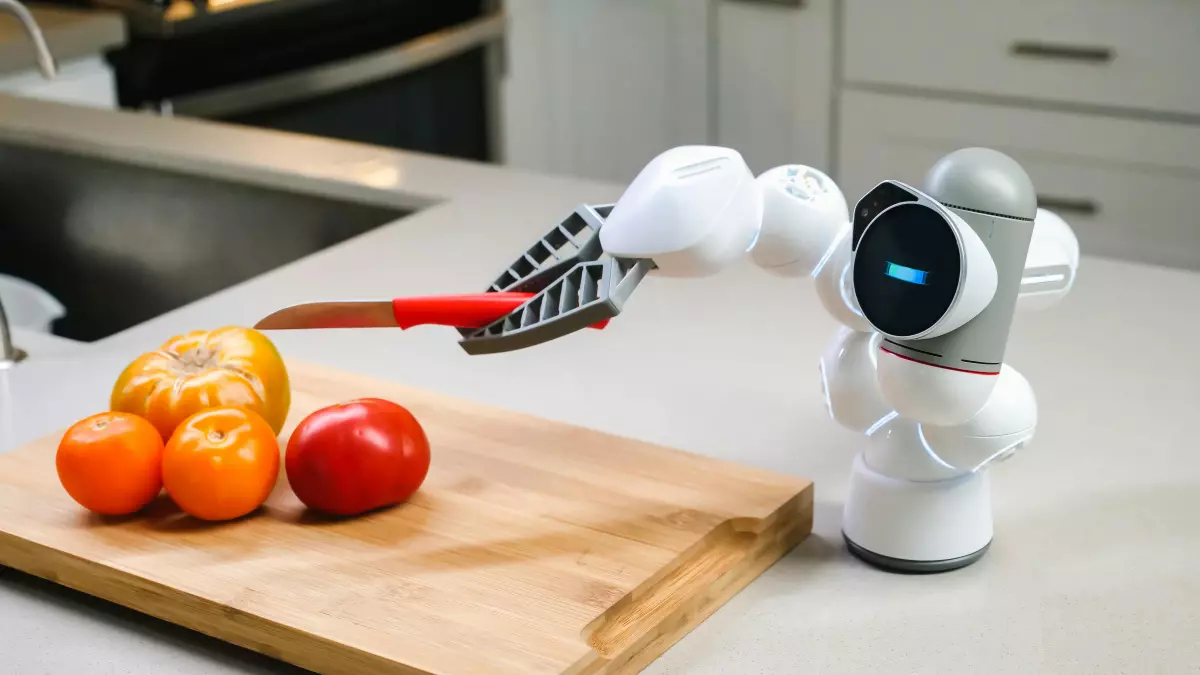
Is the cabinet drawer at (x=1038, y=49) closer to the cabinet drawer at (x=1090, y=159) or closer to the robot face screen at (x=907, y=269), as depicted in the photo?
the cabinet drawer at (x=1090, y=159)

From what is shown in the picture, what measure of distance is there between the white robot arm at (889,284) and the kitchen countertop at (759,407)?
0.21 feet

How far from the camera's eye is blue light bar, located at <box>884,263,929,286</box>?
26.8 inches

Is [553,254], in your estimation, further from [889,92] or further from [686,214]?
[889,92]

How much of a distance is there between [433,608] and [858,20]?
2.34 m

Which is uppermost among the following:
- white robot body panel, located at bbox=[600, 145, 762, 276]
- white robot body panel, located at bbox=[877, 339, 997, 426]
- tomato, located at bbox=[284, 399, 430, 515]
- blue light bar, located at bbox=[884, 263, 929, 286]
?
white robot body panel, located at bbox=[600, 145, 762, 276]

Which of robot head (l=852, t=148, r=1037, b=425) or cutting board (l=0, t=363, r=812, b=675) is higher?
robot head (l=852, t=148, r=1037, b=425)

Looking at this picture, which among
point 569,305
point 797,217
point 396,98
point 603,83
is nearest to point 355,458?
point 569,305

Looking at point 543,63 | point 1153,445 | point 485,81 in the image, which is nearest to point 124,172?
point 1153,445

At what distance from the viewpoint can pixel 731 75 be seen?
3082mm

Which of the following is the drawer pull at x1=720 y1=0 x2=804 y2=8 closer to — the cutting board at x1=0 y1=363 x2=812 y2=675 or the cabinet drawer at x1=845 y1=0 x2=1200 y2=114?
the cabinet drawer at x1=845 y1=0 x2=1200 y2=114

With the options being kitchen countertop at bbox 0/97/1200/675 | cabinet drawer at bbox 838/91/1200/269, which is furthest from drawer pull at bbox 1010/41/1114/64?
kitchen countertop at bbox 0/97/1200/675

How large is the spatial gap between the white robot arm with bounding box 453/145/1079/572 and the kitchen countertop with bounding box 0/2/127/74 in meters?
1.53

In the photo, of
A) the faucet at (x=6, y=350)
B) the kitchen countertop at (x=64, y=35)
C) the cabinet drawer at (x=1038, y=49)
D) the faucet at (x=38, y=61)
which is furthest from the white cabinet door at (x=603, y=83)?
the faucet at (x=6, y=350)

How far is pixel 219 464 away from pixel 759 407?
1.40 ft
